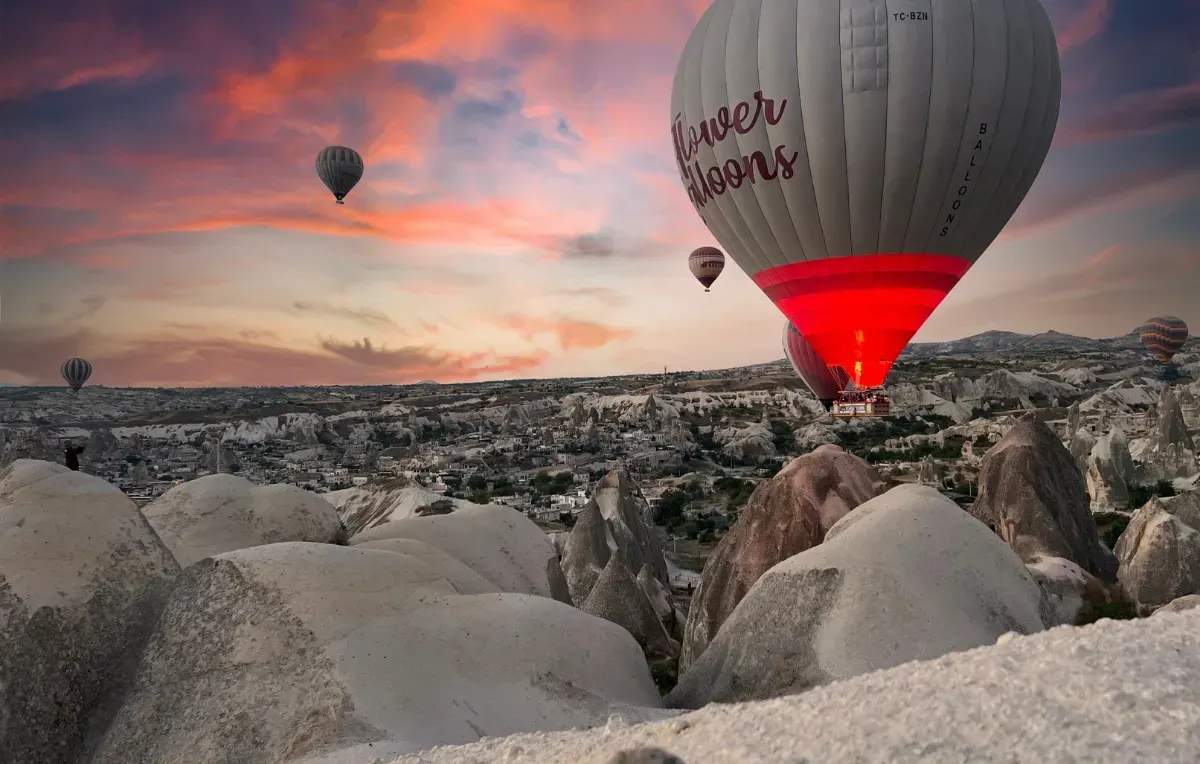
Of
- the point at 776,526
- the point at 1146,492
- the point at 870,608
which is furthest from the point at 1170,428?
the point at 870,608

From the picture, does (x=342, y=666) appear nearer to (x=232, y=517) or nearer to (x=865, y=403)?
(x=232, y=517)

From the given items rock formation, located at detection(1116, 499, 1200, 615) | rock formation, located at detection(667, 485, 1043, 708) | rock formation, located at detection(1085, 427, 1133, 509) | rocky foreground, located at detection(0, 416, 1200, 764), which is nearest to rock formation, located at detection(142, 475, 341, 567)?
rocky foreground, located at detection(0, 416, 1200, 764)

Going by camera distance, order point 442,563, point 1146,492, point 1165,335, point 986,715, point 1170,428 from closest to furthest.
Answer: point 986,715
point 442,563
point 1146,492
point 1170,428
point 1165,335

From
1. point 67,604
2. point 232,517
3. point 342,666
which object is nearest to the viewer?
point 342,666

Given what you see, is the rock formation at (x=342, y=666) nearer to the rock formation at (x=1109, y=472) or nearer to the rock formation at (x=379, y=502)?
the rock formation at (x=379, y=502)

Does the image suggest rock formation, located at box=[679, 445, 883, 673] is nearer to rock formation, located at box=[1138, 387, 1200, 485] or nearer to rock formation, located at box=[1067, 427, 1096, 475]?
rock formation, located at box=[1067, 427, 1096, 475]

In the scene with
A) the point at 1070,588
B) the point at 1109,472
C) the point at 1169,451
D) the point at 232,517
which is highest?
the point at 232,517

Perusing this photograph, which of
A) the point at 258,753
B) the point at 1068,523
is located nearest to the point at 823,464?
the point at 1068,523

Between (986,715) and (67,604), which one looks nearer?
(986,715)
